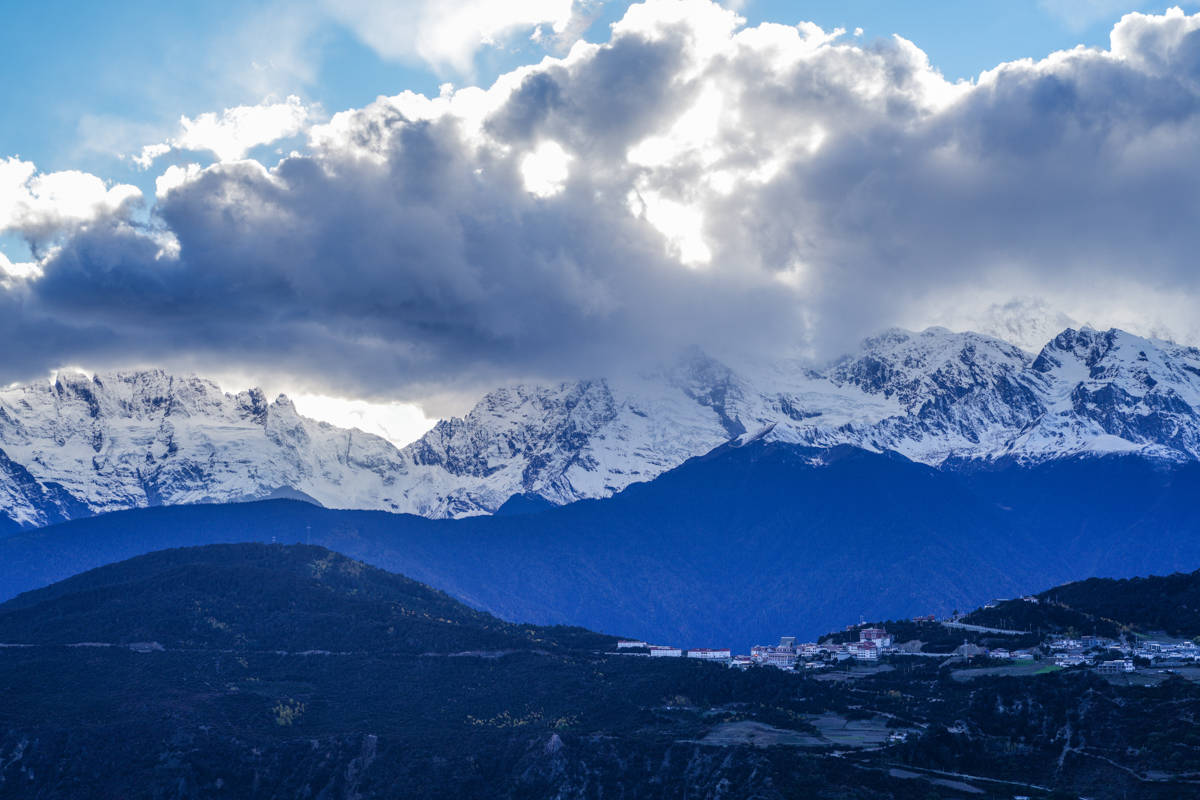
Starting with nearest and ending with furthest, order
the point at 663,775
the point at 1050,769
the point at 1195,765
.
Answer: the point at 1195,765 < the point at 1050,769 < the point at 663,775

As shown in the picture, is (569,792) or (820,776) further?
(569,792)

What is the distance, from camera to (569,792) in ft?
655

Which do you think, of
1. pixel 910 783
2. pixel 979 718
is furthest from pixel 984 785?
pixel 979 718

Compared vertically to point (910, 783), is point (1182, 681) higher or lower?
higher

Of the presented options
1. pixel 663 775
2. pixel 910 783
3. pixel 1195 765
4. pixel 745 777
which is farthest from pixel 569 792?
pixel 1195 765

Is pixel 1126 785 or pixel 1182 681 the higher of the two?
pixel 1182 681

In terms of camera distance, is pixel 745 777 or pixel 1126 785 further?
pixel 745 777

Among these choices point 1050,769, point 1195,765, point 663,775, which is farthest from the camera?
point 663,775

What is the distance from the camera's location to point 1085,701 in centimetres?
19325

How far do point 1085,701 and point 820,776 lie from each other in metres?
38.4

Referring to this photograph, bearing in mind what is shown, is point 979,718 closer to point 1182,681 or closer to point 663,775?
point 1182,681

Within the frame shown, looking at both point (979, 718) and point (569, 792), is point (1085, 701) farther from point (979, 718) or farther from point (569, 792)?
point (569, 792)

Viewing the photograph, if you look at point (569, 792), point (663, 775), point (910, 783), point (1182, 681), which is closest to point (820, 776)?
point (910, 783)

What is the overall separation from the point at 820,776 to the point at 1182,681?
172 feet
